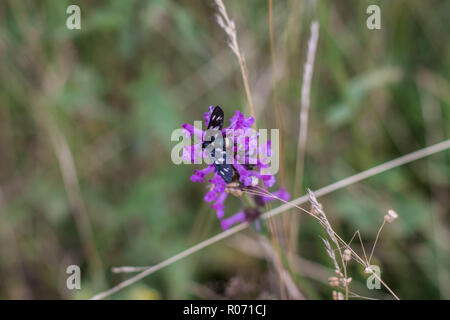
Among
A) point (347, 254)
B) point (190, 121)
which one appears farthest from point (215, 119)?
point (190, 121)

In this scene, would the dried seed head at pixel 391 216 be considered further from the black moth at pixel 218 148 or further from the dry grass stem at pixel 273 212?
the black moth at pixel 218 148

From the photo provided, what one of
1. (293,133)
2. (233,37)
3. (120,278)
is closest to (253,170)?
(233,37)

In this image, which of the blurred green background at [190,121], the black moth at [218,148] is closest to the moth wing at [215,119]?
the black moth at [218,148]

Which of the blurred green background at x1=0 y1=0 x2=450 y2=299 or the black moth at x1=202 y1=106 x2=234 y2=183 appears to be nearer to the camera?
the black moth at x1=202 y1=106 x2=234 y2=183

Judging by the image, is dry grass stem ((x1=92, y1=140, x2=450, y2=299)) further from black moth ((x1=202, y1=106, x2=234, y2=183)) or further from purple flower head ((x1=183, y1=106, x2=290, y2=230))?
black moth ((x1=202, y1=106, x2=234, y2=183))

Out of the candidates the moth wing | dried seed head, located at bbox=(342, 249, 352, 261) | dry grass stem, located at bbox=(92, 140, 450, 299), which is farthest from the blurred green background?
the moth wing

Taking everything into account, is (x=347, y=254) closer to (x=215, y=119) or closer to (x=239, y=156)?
(x=239, y=156)

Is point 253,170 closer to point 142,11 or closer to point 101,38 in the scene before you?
point 142,11
